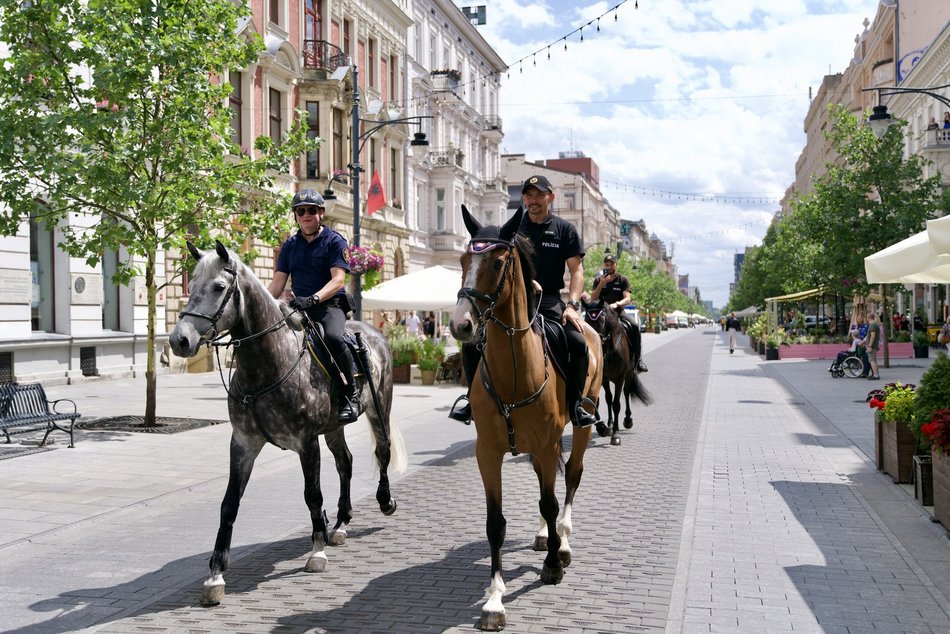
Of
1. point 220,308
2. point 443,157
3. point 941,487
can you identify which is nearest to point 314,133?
point 443,157

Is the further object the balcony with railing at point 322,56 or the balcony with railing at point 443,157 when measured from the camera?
the balcony with railing at point 443,157

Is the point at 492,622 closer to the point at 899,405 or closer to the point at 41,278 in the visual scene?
the point at 899,405

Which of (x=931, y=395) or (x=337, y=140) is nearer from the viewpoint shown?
(x=931, y=395)

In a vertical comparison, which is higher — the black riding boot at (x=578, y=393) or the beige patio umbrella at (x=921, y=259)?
the beige patio umbrella at (x=921, y=259)

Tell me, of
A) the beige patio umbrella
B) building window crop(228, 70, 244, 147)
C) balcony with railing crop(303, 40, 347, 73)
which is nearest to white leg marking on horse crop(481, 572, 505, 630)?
the beige patio umbrella

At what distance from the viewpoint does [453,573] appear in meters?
5.66

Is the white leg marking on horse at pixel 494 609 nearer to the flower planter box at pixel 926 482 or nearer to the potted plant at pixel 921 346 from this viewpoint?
the flower planter box at pixel 926 482

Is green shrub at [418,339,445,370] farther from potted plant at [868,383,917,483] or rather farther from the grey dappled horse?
the grey dappled horse

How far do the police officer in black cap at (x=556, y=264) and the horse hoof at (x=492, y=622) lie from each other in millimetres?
1660

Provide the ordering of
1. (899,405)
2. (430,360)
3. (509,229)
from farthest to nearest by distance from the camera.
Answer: (430,360) < (899,405) < (509,229)

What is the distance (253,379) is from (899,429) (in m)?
6.50

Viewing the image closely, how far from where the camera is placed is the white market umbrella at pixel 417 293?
1986cm

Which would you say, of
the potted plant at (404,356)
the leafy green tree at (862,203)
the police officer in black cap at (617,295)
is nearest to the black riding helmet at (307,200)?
the police officer in black cap at (617,295)

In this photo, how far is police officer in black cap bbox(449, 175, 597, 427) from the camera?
236 inches
